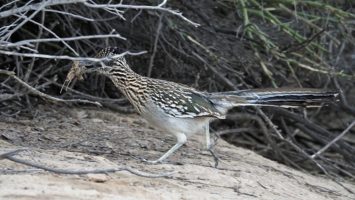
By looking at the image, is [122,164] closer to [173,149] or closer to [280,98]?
[173,149]

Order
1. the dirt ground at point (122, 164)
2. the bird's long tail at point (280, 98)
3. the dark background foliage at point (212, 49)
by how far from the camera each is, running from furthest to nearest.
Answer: the dark background foliage at point (212, 49) < the bird's long tail at point (280, 98) < the dirt ground at point (122, 164)

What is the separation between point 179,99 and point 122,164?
76cm

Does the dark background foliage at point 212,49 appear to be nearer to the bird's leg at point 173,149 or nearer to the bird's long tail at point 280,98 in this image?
the bird's long tail at point 280,98

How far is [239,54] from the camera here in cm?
813

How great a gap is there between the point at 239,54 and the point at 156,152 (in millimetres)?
1998

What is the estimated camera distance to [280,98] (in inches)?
250

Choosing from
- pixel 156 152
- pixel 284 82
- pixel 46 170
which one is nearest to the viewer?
pixel 46 170

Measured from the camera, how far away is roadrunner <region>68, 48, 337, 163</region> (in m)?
6.11

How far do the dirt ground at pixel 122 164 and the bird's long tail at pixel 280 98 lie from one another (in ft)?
1.55

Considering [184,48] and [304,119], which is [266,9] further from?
[304,119]

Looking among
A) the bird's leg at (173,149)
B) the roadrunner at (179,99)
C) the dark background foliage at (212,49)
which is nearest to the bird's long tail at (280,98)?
the roadrunner at (179,99)

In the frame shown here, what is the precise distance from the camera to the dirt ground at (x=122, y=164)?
4.71 m

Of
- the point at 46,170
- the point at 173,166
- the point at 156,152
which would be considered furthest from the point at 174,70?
the point at 46,170

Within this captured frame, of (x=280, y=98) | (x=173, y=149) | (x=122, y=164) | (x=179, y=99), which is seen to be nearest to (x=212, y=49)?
(x=280, y=98)
